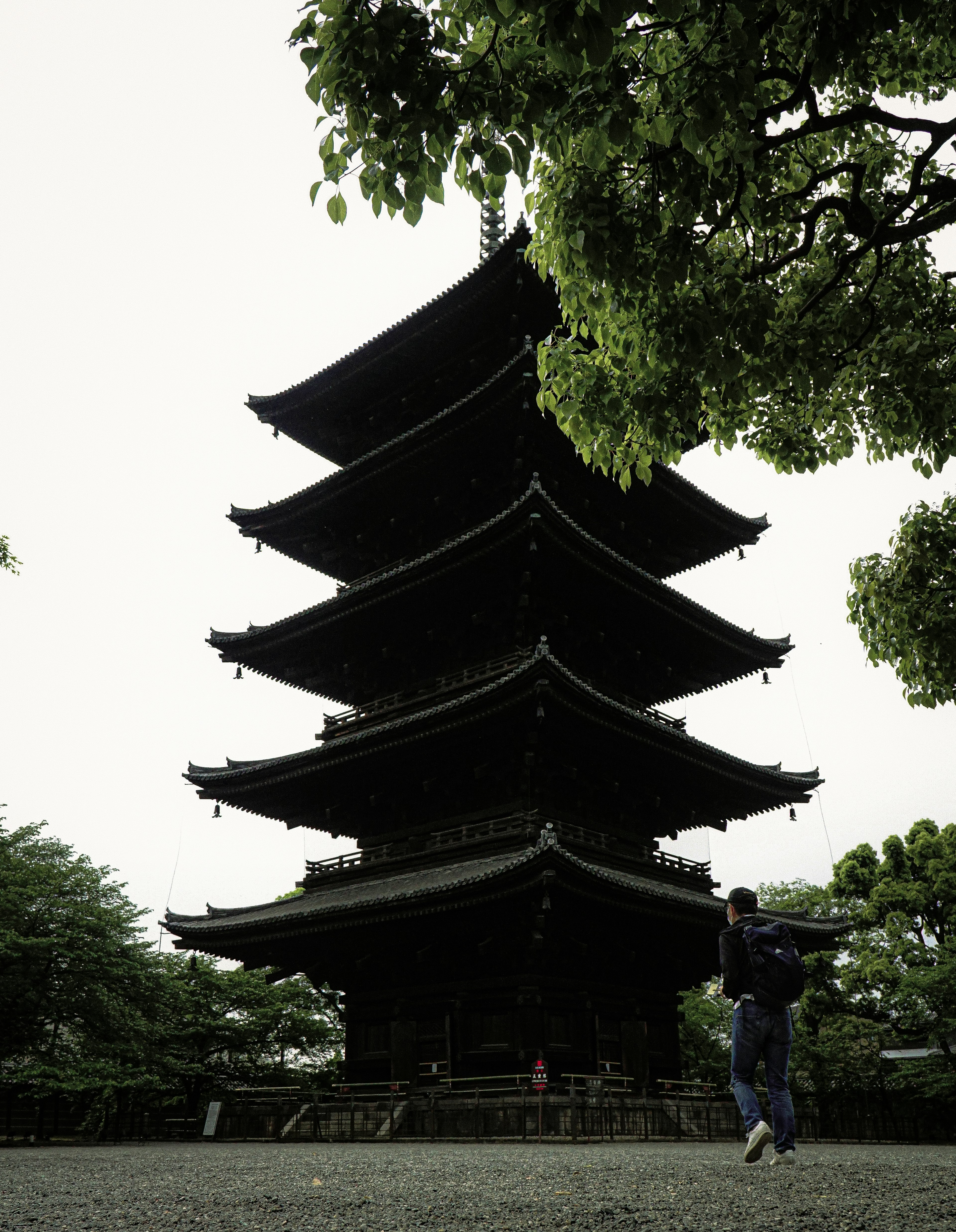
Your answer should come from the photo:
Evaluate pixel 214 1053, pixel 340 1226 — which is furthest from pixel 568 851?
pixel 214 1053

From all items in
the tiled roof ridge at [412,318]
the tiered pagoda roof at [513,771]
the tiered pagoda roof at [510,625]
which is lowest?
the tiered pagoda roof at [513,771]

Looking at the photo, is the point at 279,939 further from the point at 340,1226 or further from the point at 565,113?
the point at 565,113

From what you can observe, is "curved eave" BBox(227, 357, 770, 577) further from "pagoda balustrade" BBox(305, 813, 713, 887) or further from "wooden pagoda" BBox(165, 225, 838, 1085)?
"pagoda balustrade" BBox(305, 813, 713, 887)

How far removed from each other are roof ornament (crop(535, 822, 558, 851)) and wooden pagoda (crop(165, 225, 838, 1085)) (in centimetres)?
4

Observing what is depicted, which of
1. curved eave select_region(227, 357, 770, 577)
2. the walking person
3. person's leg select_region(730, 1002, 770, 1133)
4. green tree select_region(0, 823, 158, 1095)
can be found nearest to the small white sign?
green tree select_region(0, 823, 158, 1095)

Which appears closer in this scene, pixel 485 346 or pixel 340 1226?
pixel 340 1226

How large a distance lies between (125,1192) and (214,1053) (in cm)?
2572

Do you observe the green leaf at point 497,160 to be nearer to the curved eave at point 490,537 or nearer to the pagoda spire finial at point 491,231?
the curved eave at point 490,537

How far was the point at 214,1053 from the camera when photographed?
29.1m

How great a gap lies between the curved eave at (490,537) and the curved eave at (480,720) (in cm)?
254

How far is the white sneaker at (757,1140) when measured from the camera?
600cm

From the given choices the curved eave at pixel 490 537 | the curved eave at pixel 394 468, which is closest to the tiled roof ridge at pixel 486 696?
the curved eave at pixel 490 537

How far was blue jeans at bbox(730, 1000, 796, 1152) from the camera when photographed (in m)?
5.91

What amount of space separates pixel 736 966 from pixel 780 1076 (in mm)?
831
